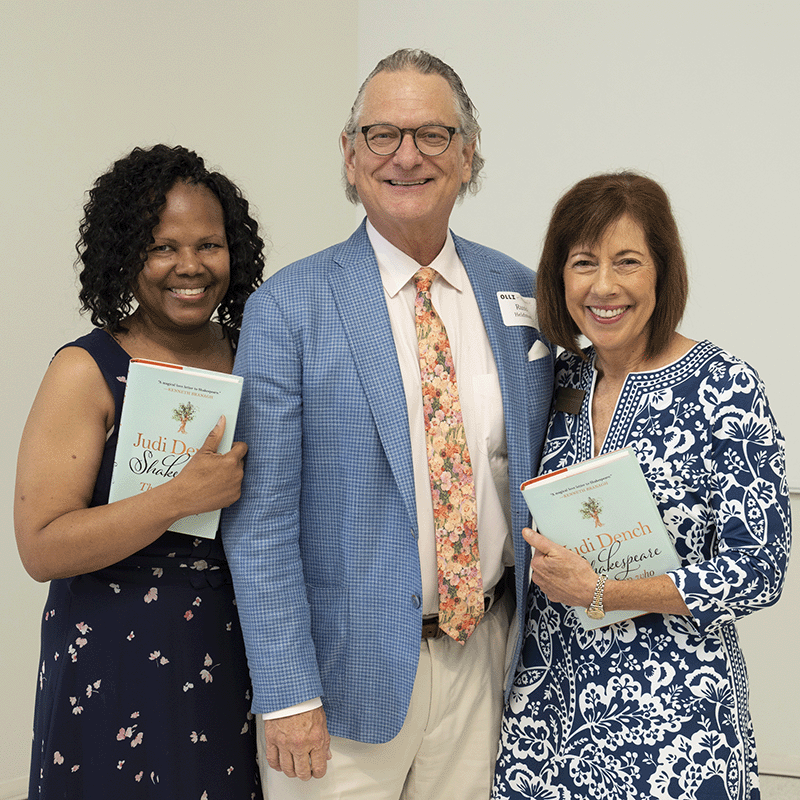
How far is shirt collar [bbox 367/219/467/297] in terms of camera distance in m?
1.77

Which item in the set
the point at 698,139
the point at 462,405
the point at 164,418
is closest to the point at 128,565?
the point at 164,418

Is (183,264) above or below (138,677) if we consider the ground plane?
above

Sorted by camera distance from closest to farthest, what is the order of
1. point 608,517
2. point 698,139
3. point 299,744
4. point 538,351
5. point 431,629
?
point 608,517, point 299,744, point 431,629, point 538,351, point 698,139

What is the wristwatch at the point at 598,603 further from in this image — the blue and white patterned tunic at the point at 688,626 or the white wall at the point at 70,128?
the white wall at the point at 70,128

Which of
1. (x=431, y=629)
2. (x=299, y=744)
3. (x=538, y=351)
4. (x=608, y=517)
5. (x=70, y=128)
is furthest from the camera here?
(x=70, y=128)

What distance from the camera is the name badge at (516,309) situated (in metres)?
1.83

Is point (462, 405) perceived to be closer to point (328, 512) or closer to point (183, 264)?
point (328, 512)

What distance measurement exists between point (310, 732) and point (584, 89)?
312cm

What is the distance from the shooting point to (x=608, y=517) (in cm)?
148

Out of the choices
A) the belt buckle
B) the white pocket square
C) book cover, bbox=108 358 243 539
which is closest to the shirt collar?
the white pocket square

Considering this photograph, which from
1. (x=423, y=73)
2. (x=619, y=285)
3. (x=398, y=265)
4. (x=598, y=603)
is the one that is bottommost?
(x=598, y=603)

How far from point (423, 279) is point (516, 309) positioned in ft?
0.77

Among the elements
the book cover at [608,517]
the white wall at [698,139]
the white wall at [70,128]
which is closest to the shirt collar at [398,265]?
the book cover at [608,517]

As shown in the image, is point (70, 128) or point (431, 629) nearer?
point (431, 629)
